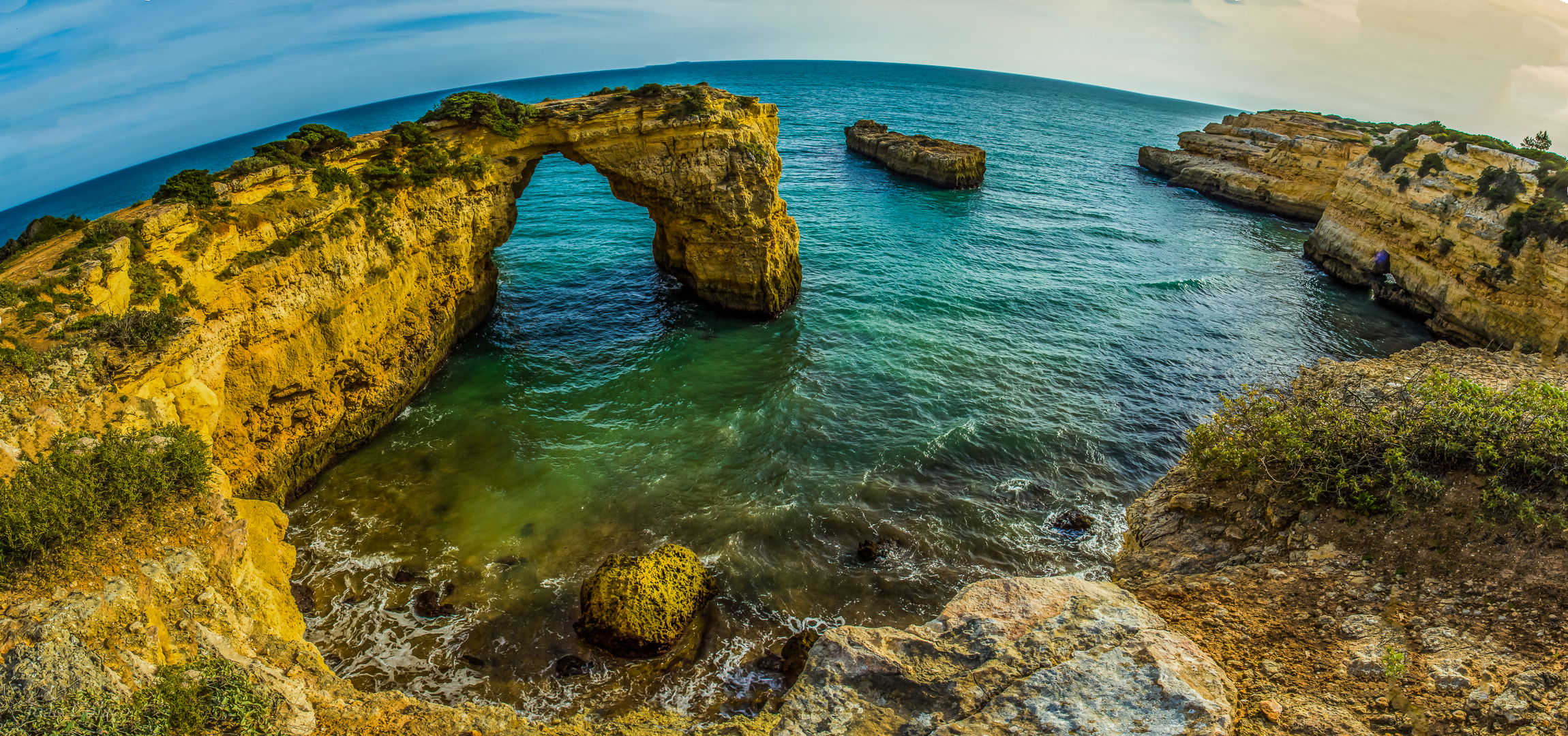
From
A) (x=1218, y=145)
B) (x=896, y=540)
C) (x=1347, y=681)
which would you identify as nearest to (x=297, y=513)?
(x=896, y=540)

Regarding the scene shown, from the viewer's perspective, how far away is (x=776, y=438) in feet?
62.7

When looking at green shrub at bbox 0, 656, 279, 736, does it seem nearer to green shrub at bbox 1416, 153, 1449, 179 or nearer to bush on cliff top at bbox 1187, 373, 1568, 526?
bush on cliff top at bbox 1187, 373, 1568, 526

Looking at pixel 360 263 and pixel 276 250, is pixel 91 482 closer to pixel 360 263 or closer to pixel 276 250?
pixel 276 250

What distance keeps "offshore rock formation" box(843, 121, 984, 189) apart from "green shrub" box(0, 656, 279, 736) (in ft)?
180

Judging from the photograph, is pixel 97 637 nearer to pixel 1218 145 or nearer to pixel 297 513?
pixel 297 513

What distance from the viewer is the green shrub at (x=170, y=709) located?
5902 millimetres

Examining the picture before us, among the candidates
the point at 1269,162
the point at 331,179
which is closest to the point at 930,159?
the point at 1269,162

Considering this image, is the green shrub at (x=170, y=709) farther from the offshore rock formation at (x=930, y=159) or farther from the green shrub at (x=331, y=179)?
the offshore rock formation at (x=930, y=159)

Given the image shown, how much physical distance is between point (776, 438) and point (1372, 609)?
549 inches

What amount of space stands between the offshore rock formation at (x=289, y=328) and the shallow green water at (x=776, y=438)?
208 cm

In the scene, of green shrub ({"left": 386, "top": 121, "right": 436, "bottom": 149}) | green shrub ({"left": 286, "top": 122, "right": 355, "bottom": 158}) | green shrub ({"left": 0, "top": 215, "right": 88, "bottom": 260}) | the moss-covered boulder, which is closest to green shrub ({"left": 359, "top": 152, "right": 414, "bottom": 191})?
green shrub ({"left": 386, "top": 121, "right": 436, "bottom": 149})

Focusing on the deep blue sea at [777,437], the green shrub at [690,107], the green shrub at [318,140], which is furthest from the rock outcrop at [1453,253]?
the green shrub at [318,140]

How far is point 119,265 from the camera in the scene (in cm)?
1238

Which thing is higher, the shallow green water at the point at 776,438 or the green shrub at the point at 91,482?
the green shrub at the point at 91,482
